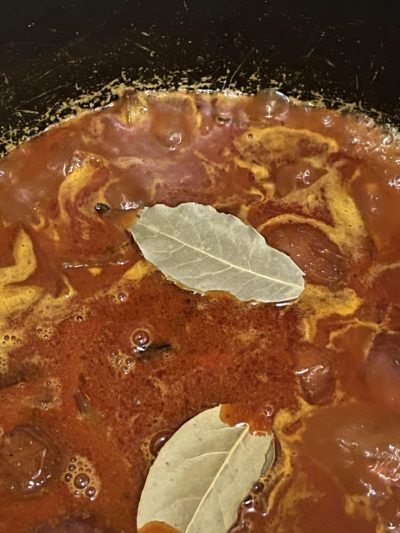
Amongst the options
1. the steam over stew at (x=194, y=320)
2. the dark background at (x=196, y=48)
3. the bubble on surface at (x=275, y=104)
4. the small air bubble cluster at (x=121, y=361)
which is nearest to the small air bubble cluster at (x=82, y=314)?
the steam over stew at (x=194, y=320)

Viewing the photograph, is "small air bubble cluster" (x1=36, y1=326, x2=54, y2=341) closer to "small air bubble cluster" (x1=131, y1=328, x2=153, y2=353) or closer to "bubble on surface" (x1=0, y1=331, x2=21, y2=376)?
"bubble on surface" (x1=0, y1=331, x2=21, y2=376)

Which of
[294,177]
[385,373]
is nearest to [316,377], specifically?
[385,373]

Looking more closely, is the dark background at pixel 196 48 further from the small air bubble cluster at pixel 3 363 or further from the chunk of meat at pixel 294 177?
the small air bubble cluster at pixel 3 363

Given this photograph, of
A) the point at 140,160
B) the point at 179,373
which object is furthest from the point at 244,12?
the point at 179,373

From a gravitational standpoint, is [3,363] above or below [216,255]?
below

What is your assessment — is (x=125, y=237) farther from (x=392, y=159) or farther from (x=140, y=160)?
(x=392, y=159)

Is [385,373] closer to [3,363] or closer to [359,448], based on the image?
[359,448]

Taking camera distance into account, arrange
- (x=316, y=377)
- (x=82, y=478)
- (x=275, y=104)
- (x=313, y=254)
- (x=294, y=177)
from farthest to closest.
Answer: (x=275, y=104) → (x=294, y=177) → (x=313, y=254) → (x=316, y=377) → (x=82, y=478)
